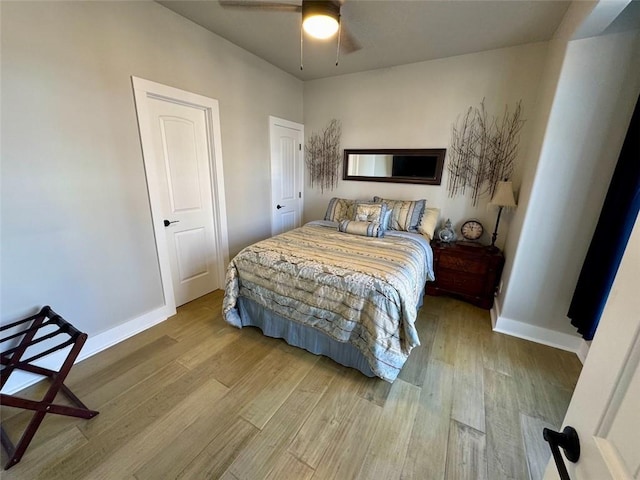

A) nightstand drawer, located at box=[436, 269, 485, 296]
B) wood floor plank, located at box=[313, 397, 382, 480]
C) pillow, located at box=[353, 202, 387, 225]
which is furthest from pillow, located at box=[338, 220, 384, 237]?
wood floor plank, located at box=[313, 397, 382, 480]

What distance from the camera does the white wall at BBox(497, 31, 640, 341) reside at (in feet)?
5.66

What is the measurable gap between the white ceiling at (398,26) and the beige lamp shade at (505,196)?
1.34 m

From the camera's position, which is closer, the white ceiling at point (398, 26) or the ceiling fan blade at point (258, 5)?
the ceiling fan blade at point (258, 5)

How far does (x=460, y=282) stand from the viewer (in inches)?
112

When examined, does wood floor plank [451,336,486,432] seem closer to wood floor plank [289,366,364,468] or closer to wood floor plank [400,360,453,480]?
wood floor plank [400,360,453,480]

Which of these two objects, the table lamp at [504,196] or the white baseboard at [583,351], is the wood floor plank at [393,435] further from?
the table lamp at [504,196]

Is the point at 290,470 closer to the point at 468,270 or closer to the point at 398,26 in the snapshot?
the point at 468,270

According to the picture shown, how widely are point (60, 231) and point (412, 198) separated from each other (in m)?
3.40

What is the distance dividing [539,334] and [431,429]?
152 centimetres

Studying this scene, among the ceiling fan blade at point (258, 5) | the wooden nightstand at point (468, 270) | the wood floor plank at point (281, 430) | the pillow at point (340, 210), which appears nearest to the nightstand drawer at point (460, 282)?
the wooden nightstand at point (468, 270)

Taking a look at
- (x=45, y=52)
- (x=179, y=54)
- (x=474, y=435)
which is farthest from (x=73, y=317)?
(x=474, y=435)

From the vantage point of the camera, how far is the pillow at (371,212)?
286cm

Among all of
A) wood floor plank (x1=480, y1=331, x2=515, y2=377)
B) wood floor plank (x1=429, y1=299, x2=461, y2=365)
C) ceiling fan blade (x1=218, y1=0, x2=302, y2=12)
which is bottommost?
wood floor plank (x1=429, y1=299, x2=461, y2=365)

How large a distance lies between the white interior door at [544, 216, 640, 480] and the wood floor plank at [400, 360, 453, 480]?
94 centimetres
